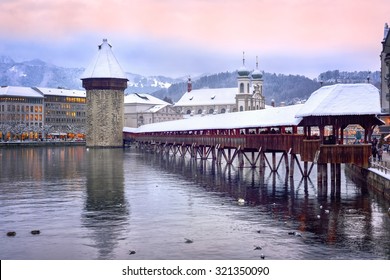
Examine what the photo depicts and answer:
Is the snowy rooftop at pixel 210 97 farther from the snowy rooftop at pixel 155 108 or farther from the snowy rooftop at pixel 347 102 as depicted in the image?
the snowy rooftop at pixel 347 102

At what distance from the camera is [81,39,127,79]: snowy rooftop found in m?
116

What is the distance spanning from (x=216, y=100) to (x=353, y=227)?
164061 mm

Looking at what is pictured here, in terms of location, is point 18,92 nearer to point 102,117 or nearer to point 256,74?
point 102,117

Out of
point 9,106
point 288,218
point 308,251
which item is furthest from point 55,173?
point 9,106

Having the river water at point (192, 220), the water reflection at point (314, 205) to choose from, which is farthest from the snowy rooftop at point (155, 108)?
the river water at point (192, 220)

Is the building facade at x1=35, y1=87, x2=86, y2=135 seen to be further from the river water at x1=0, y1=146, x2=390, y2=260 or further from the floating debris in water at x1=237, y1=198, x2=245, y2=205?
the floating debris in water at x1=237, y1=198, x2=245, y2=205

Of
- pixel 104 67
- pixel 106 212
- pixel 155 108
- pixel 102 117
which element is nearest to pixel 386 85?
pixel 106 212

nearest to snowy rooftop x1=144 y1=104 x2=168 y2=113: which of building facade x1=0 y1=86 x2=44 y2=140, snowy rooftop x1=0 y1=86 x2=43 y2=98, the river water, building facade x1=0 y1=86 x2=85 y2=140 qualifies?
building facade x1=0 y1=86 x2=85 y2=140

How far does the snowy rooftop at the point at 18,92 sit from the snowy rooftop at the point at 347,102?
12712 cm

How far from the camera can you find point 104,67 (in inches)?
4621

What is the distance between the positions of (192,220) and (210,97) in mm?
165320

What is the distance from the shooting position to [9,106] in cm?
15362
